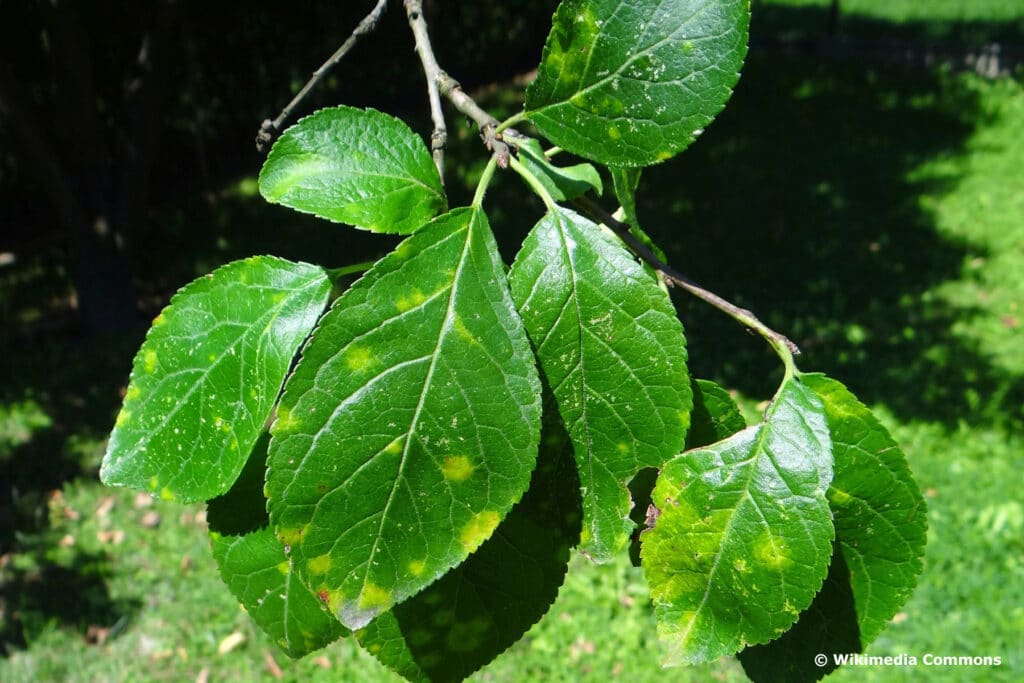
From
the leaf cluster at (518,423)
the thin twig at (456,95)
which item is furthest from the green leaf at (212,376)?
the thin twig at (456,95)

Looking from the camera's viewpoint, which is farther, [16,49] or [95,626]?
[16,49]

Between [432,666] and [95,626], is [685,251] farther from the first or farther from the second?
[432,666]

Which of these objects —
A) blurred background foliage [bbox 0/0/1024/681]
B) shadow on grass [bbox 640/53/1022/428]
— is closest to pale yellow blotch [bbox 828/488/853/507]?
blurred background foliage [bbox 0/0/1024/681]

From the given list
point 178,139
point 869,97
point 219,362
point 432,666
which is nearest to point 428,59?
point 219,362

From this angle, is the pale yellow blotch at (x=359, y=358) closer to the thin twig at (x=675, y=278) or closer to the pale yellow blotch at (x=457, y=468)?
the pale yellow blotch at (x=457, y=468)

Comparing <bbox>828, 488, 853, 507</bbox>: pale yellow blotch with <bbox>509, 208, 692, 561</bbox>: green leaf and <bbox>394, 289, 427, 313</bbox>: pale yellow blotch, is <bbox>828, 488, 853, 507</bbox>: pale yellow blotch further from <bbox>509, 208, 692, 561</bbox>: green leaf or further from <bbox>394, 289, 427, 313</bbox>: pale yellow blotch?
<bbox>394, 289, 427, 313</bbox>: pale yellow blotch
